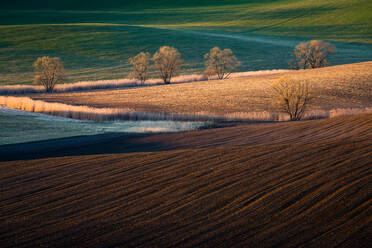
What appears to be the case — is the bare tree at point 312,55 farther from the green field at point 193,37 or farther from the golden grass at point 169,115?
the golden grass at point 169,115

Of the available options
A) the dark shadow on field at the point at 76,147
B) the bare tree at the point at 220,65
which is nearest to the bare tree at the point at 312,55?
the bare tree at the point at 220,65

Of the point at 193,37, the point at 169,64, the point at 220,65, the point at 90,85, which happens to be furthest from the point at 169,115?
the point at 193,37

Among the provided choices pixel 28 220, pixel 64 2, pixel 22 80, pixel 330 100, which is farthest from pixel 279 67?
pixel 64 2

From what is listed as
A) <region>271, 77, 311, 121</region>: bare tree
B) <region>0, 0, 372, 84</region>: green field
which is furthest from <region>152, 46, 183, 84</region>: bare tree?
<region>271, 77, 311, 121</region>: bare tree

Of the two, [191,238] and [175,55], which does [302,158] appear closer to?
[191,238]

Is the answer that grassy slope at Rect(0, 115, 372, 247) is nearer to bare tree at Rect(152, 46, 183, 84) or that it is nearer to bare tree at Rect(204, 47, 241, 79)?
bare tree at Rect(152, 46, 183, 84)

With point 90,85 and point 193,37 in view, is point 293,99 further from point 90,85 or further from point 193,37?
point 193,37
